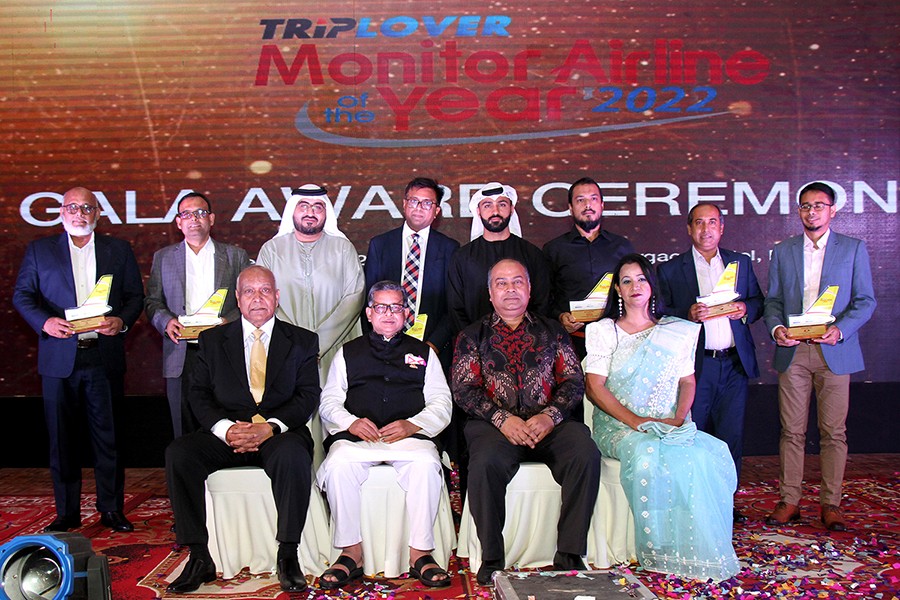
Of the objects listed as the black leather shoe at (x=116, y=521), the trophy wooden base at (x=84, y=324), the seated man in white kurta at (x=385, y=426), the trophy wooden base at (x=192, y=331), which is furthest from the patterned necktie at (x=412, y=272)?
the black leather shoe at (x=116, y=521)

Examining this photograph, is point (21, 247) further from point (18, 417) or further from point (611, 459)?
point (611, 459)

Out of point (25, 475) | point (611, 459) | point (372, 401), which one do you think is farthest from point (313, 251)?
point (25, 475)

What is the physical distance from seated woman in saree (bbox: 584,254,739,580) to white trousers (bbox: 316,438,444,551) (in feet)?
2.76

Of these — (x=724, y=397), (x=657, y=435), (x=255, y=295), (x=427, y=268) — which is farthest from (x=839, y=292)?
(x=255, y=295)

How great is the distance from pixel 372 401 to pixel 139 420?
2975 millimetres

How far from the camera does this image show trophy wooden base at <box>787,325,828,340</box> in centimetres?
423

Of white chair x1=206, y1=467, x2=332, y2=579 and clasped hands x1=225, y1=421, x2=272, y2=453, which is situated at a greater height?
clasped hands x1=225, y1=421, x2=272, y2=453

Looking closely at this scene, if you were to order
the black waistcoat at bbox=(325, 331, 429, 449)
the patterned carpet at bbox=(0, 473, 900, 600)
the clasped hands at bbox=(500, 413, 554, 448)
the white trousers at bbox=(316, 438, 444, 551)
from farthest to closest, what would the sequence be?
the black waistcoat at bbox=(325, 331, 429, 449)
the clasped hands at bbox=(500, 413, 554, 448)
the white trousers at bbox=(316, 438, 444, 551)
the patterned carpet at bbox=(0, 473, 900, 600)

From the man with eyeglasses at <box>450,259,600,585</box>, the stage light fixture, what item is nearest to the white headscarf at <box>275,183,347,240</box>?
the man with eyeglasses at <box>450,259,600,585</box>

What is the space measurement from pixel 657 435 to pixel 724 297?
980 mm

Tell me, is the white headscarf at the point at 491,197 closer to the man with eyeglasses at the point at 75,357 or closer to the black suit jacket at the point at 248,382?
the black suit jacket at the point at 248,382

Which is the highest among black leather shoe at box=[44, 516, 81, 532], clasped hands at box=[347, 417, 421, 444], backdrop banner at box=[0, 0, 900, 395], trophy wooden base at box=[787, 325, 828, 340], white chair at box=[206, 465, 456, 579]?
backdrop banner at box=[0, 0, 900, 395]

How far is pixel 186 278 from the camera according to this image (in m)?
4.68

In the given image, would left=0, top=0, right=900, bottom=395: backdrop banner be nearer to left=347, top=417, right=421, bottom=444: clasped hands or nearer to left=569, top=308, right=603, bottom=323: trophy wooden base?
left=569, top=308, right=603, bottom=323: trophy wooden base
